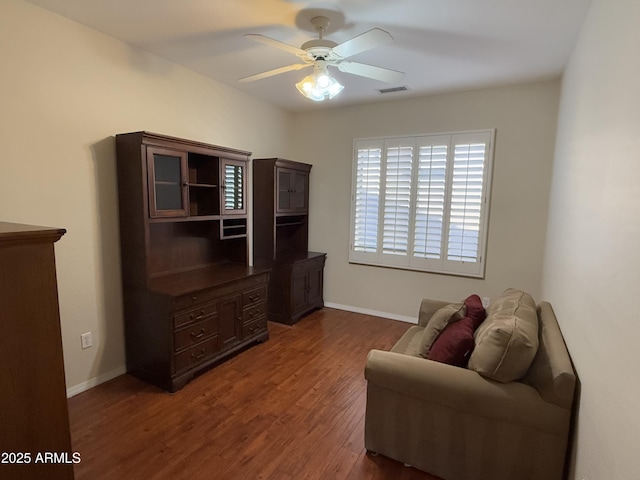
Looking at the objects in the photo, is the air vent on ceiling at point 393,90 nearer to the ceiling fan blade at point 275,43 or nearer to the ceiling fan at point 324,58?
the ceiling fan at point 324,58

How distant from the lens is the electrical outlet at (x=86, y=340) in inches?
105

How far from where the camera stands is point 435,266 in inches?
159

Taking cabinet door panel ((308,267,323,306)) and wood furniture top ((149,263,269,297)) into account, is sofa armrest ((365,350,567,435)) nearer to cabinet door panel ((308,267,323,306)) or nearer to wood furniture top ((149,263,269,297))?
wood furniture top ((149,263,269,297))

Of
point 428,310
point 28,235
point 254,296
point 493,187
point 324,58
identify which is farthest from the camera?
point 493,187

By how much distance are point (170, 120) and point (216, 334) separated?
79.1 inches

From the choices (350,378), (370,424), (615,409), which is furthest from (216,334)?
(615,409)

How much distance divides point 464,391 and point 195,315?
207 cm

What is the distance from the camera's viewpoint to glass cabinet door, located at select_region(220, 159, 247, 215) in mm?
3267

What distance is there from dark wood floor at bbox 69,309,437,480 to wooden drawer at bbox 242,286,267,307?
1.67 ft

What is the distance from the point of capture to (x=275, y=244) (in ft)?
14.0

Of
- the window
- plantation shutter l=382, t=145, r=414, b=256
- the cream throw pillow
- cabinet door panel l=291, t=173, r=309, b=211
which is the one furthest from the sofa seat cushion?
cabinet door panel l=291, t=173, r=309, b=211

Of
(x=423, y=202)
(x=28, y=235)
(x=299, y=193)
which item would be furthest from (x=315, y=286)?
(x=28, y=235)

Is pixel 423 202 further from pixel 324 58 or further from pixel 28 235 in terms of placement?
pixel 28 235

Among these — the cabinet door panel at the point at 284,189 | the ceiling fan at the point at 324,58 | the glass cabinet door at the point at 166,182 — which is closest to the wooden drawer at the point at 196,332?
the glass cabinet door at the point at 166,182
